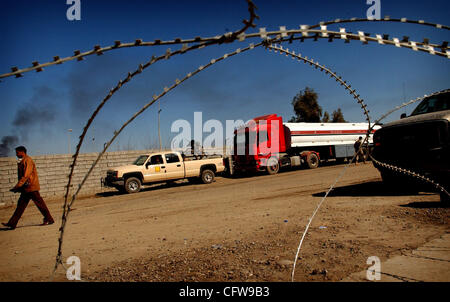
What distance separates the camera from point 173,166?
16328 mm

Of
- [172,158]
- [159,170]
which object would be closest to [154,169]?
[159,170]

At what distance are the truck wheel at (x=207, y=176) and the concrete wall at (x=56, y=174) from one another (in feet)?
18.7

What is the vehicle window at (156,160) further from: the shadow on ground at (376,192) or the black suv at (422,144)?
the black suv at (422,144)

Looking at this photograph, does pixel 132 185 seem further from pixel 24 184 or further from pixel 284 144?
pixel 284 144

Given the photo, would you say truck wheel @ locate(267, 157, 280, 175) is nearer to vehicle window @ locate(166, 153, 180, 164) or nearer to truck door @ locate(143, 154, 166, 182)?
vehicle window @ locate(166, 153, 180, 164)

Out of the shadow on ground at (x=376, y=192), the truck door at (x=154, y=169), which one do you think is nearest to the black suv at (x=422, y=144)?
the shadow on ground at (x=376, y=192)

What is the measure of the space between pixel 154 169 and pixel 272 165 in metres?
8.08

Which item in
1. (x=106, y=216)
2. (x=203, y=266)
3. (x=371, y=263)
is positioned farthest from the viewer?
(x=106, y=216)

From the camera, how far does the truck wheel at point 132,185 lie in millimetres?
14872

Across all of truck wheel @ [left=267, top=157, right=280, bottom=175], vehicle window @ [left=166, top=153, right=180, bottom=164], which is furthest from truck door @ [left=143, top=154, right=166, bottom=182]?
truck wheel @ [left=267, top=157, right=280, bottom=175]

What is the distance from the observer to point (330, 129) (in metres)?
23.3

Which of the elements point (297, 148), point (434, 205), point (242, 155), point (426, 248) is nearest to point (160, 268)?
point (426, 248)

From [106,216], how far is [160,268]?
581 cm
